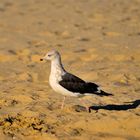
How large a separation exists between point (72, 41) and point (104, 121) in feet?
21.3

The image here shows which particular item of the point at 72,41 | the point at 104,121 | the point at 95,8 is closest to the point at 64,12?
the point at 95,8

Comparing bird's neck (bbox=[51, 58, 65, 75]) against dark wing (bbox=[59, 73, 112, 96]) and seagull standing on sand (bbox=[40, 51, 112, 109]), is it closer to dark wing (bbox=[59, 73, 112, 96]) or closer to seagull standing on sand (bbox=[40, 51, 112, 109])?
seagull standing on sand (bbox=[40, 51, 112, 109])

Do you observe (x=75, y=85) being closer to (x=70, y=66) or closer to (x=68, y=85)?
(x=68, y=85)

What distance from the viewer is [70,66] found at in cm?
1127

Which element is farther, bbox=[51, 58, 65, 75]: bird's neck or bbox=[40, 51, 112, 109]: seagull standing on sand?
bbox=[51, 58, 65, 75]: bird's neck

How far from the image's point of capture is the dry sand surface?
7.29m

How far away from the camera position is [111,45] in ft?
43.0

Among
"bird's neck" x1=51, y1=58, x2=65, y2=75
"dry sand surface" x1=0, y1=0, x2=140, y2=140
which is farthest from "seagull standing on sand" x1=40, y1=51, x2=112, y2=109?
"dry sand surface" x1=0, y1=0, x2=140, y2=140

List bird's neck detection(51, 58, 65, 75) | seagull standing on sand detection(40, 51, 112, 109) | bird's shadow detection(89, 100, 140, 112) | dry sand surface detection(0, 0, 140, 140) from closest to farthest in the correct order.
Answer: dry sand surface detection(0, 0, 140, 140)
seagull standing on sand detection(40, 51, 112, 109)
bird's neck detection(51, 58, 65, 75)
bird's shadow detection(89, 100, 140, 112)

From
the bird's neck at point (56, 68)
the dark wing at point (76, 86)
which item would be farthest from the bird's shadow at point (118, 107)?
the bird's neck at point (56, 68)

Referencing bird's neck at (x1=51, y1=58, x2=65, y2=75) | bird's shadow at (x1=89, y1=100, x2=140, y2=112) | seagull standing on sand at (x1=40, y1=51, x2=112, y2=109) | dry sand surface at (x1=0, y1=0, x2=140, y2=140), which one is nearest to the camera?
dry sand surface at (x1=0, y1=0, x2=140, y2=140)

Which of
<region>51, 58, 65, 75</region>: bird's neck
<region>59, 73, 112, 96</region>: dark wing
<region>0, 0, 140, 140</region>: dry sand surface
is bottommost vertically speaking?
<region>0, 0, 140, 140</region>: dry sand surface

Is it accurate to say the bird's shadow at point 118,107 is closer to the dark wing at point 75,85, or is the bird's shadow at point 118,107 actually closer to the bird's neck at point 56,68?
the dark wing at point 75,85

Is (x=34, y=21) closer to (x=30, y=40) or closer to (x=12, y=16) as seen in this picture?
(x=12, y=16)
